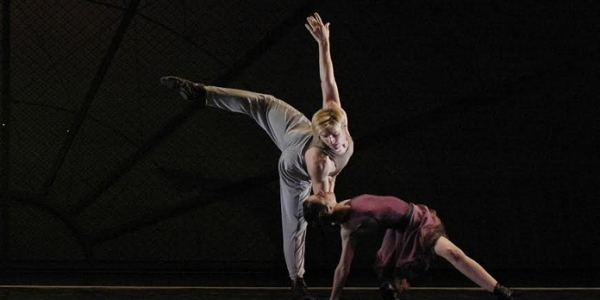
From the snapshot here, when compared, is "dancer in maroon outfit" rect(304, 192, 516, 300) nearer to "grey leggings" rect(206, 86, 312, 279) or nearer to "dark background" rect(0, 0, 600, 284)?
"grey leggings" rect(206, 86, 312, 279)

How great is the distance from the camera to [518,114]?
5.05 m

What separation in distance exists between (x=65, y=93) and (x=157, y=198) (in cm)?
78

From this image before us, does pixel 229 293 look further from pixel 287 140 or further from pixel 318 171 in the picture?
pixel 318 171

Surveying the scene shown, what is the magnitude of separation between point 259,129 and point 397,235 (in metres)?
1.38

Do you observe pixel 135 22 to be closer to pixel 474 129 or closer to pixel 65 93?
pixel 65 93

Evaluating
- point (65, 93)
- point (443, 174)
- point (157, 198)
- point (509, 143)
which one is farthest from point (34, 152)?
point (509, 143)

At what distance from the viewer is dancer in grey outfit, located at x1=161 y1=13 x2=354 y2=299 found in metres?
3.70

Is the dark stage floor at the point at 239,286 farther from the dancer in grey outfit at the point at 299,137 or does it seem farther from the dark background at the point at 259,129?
the dancer in grey outfit at the point at 299,137

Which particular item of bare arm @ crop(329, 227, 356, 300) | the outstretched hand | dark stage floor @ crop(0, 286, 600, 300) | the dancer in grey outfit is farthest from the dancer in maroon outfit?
the outstretched hand

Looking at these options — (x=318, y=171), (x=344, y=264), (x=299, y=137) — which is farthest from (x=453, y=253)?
(x=299, y=137)

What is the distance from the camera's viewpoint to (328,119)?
368 cm

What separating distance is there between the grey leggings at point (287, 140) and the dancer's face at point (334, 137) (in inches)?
11.6

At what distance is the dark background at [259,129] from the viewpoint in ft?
15.8

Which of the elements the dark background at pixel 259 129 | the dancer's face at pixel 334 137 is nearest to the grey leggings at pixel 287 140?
the dancer's face at pixel 334 137
